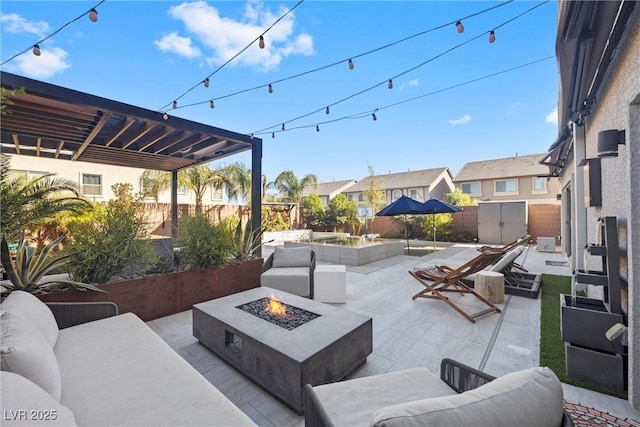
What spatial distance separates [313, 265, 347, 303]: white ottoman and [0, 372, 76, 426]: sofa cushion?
3.44m

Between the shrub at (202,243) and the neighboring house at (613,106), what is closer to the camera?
the neighboring house at (613,106)

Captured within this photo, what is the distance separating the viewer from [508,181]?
19.8 meters

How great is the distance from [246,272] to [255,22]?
4.28 meters

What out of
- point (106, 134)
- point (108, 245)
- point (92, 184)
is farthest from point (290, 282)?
point (92, 184)

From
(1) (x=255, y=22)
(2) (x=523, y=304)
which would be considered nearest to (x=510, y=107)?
(2) (x=523, y=304)

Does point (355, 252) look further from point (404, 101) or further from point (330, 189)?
point (330, 189)

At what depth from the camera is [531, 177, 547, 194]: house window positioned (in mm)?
18812

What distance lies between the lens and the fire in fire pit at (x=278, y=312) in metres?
2.63

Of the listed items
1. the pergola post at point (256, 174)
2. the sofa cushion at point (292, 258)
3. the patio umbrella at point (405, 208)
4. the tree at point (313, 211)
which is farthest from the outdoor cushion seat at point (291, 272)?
the tree at point (313, 211)

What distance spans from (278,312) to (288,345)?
74cm

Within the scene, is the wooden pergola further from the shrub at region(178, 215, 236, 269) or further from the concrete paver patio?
the concrete paver patio

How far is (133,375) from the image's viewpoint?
167 centimetres

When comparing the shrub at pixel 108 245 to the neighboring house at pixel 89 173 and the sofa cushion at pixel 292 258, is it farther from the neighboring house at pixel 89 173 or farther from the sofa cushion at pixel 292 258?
the neighboring house at pixel 89 173

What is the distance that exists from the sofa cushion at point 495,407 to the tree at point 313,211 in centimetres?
1539
